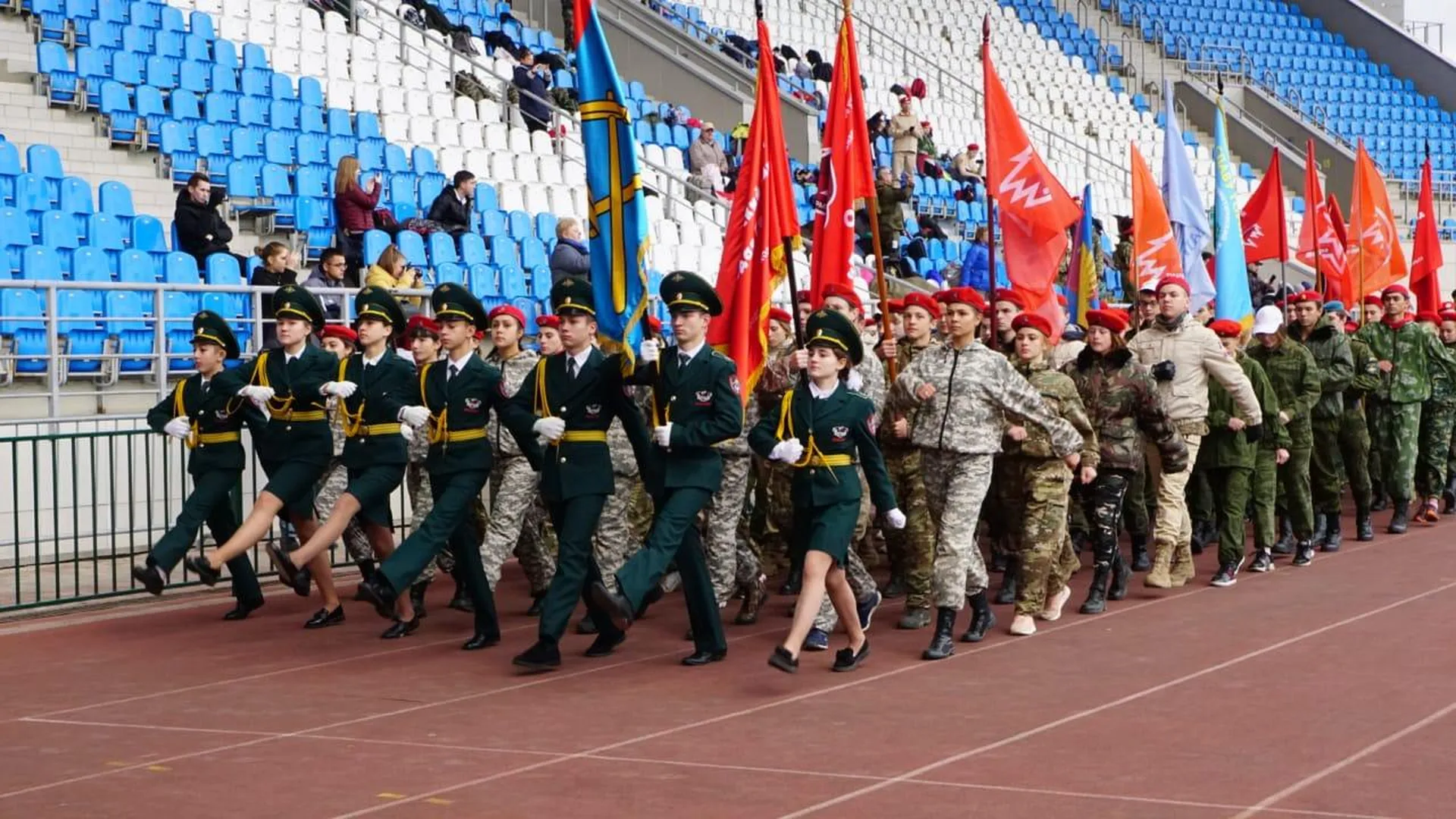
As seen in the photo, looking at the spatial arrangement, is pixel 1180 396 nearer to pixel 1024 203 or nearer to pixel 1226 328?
pixel 1226 328

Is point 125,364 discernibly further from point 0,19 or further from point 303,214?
point 0,19

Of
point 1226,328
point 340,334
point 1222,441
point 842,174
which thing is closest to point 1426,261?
point 1226,328

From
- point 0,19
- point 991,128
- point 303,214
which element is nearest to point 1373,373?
point 991,128

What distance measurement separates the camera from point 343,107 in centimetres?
1967

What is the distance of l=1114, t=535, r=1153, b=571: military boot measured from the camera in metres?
12.4

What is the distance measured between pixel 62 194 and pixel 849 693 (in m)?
9.44

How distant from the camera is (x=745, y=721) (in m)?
7.72

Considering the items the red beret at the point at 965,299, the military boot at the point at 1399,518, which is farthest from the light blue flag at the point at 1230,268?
the red beret at the point at 965,299

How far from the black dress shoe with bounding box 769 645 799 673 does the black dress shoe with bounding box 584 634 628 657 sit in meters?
1.34

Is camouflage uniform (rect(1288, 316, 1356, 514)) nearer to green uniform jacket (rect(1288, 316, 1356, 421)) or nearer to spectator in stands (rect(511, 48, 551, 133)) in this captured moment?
green uniform jacket (rect(1288, 316, 1356, 421))

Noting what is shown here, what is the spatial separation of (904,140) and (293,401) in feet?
57.4

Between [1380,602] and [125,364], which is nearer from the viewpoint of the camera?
[1380,602]

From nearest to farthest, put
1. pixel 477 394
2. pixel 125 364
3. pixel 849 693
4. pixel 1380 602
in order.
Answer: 1. pixel 849 693
2. pixel 477 394
3. pixel 1380 602
4. pixel 125 364

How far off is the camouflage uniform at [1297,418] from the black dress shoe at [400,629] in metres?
6.04
